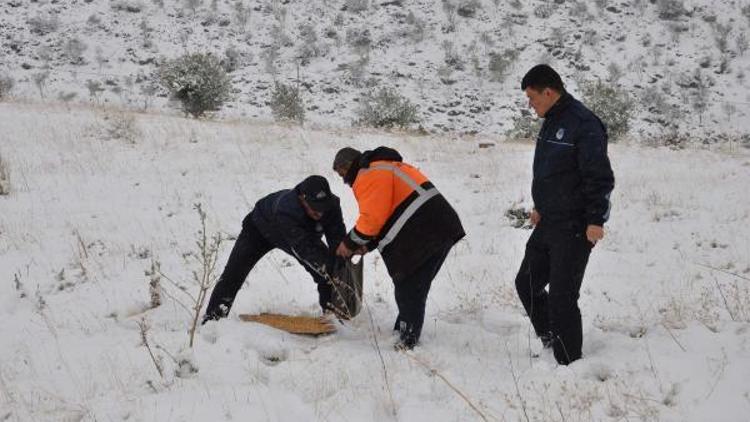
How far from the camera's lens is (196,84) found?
66.5 ft

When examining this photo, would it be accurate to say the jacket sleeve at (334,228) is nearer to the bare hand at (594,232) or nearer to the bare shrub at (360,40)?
the bare hand at (594,232)

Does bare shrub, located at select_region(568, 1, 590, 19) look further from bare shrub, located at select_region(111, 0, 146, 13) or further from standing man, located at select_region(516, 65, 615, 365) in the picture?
standing man, located at select_region(516, 65, 615, 365)

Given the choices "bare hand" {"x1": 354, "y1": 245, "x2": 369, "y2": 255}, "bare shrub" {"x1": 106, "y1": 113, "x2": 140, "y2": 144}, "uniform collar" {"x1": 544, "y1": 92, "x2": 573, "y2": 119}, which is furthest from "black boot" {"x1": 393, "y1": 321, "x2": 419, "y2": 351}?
"bare shrub" {"x1": 106, "y1": 113, "x2": 140, "y2": 144}

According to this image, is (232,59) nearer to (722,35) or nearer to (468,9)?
(468,9)

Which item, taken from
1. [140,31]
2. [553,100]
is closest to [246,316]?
[553,100]

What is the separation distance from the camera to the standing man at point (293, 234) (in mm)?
4438

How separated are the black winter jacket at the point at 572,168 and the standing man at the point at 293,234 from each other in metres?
1.66

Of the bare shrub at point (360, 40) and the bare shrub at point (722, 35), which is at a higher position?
the bare shrub at point (722, 35)

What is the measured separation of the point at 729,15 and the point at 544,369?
4501 cm

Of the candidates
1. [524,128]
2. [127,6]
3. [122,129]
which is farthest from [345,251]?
[127,6]

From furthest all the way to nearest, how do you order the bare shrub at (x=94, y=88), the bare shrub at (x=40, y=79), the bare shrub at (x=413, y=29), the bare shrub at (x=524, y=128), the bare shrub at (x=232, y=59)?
the bare shrub at (x=413, y=29)
the bare shrub at (x=232, y=59)
the bare shrub at (x=40, y=79)
the bare shrub at (x=94, y=88)
the bare shrub at (x=524, y=128)

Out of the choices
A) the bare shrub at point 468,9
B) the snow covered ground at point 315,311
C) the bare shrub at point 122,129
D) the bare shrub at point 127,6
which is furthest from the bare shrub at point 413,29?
the snow covered ground at point 315,311

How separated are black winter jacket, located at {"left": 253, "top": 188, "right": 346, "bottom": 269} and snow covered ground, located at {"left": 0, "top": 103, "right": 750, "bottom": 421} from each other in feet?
2.13

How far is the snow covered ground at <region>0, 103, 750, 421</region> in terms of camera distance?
3.20 metres
